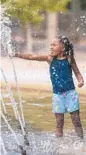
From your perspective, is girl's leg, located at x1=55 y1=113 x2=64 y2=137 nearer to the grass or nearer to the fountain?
the fountain

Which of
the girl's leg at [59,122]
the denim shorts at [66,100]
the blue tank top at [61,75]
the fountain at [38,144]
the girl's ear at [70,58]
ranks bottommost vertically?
the fountain at [38,144]

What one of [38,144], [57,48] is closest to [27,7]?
[57,48]

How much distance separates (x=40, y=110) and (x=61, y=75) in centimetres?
177

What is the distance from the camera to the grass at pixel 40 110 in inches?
242

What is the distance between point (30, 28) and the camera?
39.7ft

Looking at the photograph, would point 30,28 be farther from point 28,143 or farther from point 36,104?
point 28,143

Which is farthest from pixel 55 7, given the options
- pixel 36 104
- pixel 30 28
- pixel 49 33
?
pixel 49 33

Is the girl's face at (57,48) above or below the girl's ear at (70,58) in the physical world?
above

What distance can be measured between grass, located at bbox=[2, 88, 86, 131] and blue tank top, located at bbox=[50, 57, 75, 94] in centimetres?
83

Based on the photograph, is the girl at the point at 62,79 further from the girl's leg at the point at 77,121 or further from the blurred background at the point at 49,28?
the blurred background at the point at 49,28

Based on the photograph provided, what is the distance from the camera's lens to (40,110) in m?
6.92

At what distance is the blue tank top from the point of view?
5184 millimetres

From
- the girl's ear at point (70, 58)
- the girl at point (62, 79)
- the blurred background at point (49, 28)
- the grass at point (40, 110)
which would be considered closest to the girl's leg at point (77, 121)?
the girl at point (62, 79)

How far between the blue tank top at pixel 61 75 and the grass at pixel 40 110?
83 centimetres
